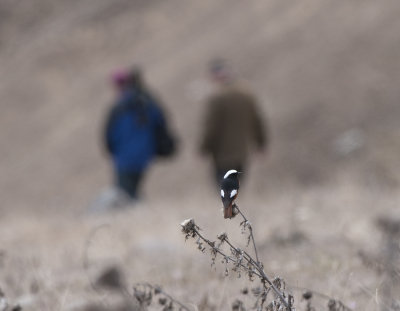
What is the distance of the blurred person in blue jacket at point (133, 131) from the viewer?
10070 millimetres

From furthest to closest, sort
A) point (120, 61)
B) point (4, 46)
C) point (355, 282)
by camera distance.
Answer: point (4, 46)
point (120, 61)
point (355, 282)

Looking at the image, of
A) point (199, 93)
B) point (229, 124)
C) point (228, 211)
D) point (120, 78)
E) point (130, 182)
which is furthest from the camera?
point (199, 93)

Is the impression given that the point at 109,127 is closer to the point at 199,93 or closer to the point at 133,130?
the point at 133,130

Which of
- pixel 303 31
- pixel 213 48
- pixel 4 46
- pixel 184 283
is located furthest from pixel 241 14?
pixel 184 283

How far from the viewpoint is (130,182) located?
10.8 meters

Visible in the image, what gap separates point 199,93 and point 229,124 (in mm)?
19118

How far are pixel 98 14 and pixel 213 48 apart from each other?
44.6ft

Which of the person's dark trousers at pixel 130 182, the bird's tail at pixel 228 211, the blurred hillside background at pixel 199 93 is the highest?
the blurred hillside background at pixel 199 93

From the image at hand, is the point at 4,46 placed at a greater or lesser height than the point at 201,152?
greater

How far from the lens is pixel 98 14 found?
4447 cm

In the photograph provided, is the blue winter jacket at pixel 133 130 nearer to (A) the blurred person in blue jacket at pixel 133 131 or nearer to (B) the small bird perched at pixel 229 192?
(A) the blurred person in blue jacket at pixel 133 131

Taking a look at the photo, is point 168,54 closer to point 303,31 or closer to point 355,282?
point 303,31

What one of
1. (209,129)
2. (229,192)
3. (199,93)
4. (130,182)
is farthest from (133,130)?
(199,93)

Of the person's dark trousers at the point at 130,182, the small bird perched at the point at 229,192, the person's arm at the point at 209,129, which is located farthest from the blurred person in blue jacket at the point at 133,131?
the small bird perched at the point at 229,192
